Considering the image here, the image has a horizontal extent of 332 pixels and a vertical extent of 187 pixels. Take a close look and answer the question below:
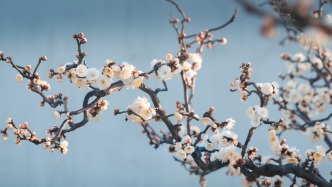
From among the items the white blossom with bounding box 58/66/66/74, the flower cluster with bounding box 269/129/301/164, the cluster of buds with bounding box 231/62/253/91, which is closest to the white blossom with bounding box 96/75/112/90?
the white blossom with bounding box 58/66/66/74

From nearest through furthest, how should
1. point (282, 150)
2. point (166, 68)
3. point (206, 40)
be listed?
point (166, 68) → point (282, 150) → point (206, 40)

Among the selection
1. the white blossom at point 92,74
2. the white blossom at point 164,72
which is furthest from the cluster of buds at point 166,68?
the white blossom at point 92,74

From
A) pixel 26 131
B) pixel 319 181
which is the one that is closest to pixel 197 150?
pixel 319 181

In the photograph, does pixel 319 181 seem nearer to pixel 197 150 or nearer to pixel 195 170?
pixel 197 150

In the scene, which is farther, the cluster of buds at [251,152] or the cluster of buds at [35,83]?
the cluster of buds at [251,152]

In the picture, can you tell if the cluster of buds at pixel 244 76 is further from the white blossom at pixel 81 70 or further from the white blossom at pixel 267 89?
the white blossom at pixel 81 70

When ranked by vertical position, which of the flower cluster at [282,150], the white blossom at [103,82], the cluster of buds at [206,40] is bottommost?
the flower cluster at [282,150]

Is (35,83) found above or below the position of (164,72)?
below

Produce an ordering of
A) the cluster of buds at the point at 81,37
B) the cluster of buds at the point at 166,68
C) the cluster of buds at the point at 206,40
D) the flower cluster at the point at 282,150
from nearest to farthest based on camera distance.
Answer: the cluster of buds at the point at 81,37
the cluster of buds at the point at 166,68
the flower cluster at the point at 282,150
the cluster of buds at the point at 206,40

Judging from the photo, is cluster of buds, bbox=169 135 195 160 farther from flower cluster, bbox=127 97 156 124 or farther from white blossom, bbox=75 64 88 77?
white blossom, bbox=75 64 88 77

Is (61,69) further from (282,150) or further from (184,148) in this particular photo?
(282,150)

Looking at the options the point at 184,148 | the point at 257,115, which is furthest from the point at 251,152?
the point at 184,148

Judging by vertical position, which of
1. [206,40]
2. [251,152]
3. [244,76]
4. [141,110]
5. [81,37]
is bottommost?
[251,152]
